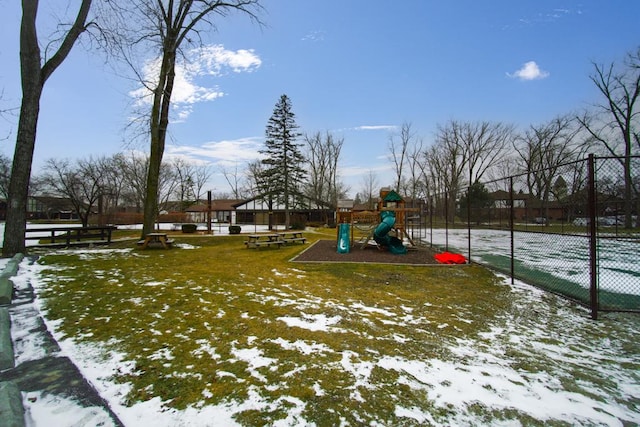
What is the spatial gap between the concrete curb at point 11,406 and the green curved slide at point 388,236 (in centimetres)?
979

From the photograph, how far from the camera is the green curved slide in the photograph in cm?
1086

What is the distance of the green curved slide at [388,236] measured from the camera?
10.9m

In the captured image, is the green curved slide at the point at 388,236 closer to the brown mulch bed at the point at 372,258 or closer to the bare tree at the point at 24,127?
the brown mulch bed at the point at 372,258

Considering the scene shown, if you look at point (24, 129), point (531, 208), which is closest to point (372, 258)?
point (531, 208)

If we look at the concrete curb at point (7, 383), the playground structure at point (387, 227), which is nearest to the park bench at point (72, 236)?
the concrete curb at point (7, 383)

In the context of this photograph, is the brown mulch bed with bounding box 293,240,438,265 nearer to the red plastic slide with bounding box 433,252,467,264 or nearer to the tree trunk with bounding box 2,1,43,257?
the red plastic slide with bounding box 433,252,467,264

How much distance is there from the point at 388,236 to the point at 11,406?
10261 mm

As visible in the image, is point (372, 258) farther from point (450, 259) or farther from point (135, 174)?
point (135, 174)

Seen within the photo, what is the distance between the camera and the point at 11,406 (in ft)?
6.38

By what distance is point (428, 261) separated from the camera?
9227 mm

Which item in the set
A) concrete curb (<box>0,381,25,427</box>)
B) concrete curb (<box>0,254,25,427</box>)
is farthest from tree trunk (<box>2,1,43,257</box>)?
concrete curb (<box>0,381,25,427</box>)

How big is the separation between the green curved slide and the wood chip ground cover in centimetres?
479

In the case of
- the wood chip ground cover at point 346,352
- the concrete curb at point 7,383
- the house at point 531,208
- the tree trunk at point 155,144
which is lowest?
the wood chip ground cover at point 346,352

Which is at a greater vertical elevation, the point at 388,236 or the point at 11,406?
the point at 388,236
